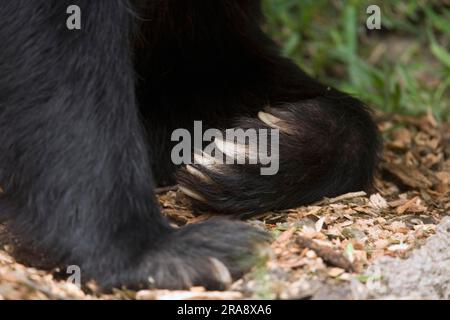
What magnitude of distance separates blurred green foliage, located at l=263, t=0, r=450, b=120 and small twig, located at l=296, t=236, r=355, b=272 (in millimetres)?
2427

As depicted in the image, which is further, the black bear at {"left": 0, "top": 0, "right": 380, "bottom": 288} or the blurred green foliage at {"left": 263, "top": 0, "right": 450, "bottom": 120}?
the blurred green foliage at {"left": 263, "top": 0, "right": 450, "bottom": 120}

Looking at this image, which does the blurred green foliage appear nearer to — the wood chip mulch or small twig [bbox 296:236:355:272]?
the wood chip mulch

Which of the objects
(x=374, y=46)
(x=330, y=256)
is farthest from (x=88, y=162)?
(x=374, y=46)

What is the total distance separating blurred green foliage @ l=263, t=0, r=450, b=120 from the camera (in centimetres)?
490

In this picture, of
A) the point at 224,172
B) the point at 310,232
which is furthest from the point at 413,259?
the point at 224,172

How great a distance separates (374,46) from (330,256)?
3.39 metres

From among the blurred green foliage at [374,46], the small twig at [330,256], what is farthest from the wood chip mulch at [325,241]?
the blurred green foliage at [374,46]

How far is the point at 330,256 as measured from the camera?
2.37m

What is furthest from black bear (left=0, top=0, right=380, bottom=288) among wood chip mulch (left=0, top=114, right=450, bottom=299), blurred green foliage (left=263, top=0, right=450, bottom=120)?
blurred green foliage (left=263, top=0, right=450, bottom=120)

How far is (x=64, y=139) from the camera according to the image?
2375 mm

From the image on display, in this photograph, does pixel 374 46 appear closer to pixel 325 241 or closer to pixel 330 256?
pixel 325 241

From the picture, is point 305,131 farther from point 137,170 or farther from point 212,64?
point 137,170

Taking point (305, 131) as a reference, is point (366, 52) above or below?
above
